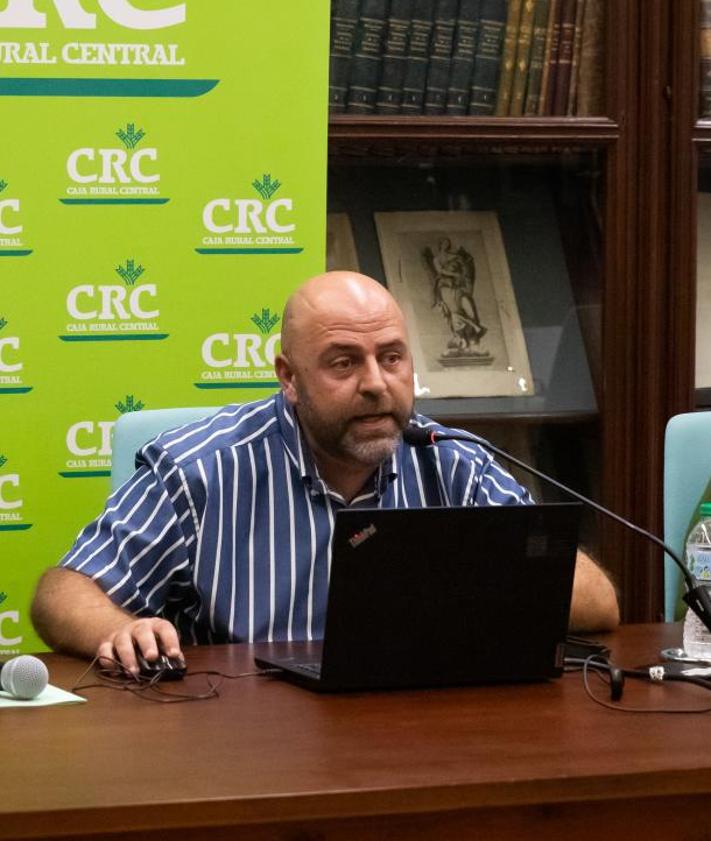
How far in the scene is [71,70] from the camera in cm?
276

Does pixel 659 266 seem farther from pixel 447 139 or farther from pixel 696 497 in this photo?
pixel 696 497

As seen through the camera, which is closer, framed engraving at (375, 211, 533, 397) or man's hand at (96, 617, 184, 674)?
man's hand at (96, 617, 184, 674)

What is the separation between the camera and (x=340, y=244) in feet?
10.5

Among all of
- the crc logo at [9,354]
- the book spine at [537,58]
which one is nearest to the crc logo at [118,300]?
the crc logo at [9,354]

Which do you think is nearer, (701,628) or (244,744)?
(244,744)

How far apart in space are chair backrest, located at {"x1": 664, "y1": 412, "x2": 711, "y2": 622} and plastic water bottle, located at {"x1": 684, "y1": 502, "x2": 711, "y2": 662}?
0.32 metres

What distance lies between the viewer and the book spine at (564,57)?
3.14m

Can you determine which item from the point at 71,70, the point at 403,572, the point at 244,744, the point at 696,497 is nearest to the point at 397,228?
the point at 71,70

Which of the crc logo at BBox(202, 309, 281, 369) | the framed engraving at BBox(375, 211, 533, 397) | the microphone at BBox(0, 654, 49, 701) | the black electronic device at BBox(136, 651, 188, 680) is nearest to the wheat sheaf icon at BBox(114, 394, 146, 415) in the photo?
the crc logo at BBox(202, 309, 281, 369)

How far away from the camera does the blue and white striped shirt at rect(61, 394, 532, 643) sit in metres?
2.17

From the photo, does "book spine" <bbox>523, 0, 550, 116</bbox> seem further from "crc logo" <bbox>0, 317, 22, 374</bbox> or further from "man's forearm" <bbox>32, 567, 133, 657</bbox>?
"man's forearm" <bbox>32, 567, 133, 657</bbox>

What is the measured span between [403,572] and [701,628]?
0.52 metres

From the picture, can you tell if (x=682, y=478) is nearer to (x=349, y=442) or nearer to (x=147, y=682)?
(x=349, y=442)

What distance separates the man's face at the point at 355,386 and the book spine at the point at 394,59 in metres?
0.90
